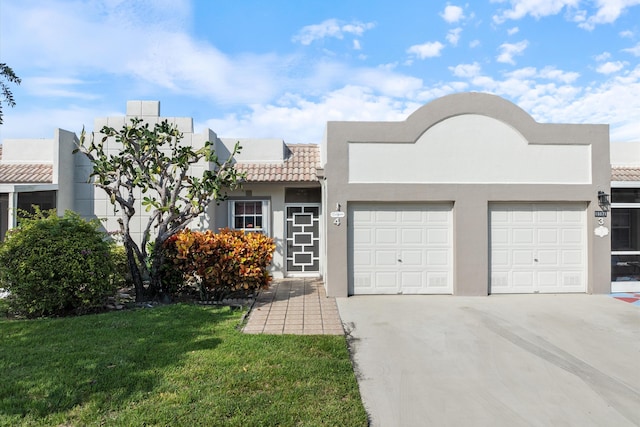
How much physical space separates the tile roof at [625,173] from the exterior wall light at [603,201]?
1.55 meters

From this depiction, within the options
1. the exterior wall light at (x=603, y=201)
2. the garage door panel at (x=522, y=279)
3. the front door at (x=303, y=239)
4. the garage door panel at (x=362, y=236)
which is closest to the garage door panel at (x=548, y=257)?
the garage door panel at (x=522, y=279)

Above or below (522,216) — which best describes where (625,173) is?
above

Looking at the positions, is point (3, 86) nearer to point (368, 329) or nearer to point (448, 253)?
point (368, 329)

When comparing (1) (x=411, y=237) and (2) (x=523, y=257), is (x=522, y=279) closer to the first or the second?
(2) (x=523, y=257)

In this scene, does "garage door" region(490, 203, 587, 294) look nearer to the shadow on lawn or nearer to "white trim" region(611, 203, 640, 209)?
"white trim" region(611, 203, 640, 209)

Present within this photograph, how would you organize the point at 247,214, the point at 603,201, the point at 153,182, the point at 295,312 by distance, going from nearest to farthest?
the point at 295,312 → the point at 153,182 → the point at 603,201 → the point at 247,214

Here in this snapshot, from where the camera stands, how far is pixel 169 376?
4.57m

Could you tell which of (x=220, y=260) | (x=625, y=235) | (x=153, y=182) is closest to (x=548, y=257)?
(x=625, y=235)

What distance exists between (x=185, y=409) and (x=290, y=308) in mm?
4421

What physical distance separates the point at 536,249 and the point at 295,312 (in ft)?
22.0

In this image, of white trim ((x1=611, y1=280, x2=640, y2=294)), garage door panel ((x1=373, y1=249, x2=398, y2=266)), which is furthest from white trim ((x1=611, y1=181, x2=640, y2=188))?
garage door panel ((x1=373, y1=249, x2=398, y2=266))

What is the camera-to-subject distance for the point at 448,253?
9.64 m

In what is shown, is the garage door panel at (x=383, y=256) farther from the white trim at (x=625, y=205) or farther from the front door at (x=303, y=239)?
the white trim at (x=625, y=205)

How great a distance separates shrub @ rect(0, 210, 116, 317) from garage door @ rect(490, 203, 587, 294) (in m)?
9.49
